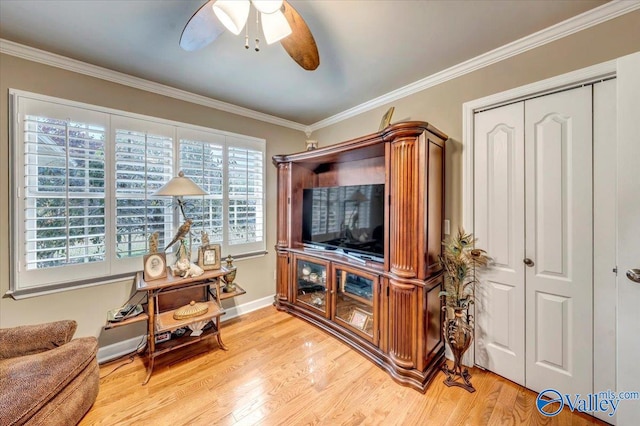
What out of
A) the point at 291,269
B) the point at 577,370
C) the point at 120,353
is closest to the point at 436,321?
the point at 577,370

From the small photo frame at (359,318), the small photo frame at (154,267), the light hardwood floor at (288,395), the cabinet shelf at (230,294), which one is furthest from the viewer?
the cabinet shelf at (230,294)

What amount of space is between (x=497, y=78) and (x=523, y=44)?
230mm

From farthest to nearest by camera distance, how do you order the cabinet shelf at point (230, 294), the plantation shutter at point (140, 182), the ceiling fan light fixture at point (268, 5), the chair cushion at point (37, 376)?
the cabinet shelf at point (230, 294)
the plantation shutter at point (140, 182)
the chair cushion at point (37, 376)
the ceiling fan light fixture at point (268, 5)

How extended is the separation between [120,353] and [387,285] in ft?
8.03

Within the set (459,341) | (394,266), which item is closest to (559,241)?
(459,341)

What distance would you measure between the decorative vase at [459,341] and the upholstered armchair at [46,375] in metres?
2.43

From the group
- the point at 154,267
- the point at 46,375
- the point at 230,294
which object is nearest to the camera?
the point at 46,375

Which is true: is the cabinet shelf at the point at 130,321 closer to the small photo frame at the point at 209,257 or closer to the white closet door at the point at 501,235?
the small photo frame at the point at 209,257

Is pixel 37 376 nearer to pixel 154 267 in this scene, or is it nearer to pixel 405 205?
pixel 154 267

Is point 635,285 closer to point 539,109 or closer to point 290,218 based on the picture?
point 539,109

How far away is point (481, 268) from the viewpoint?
1975 millimetres

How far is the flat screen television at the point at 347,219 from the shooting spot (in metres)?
2.26

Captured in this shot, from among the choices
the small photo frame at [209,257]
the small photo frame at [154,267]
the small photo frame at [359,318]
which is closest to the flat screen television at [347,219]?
the small photo frame at [359,318]

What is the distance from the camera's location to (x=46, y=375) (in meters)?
1.34
